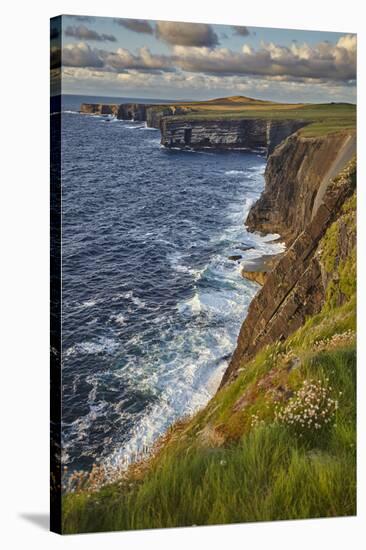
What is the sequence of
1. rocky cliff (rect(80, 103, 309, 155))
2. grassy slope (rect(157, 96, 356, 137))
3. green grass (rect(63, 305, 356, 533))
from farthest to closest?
grassy slope (rect(157, 96, 356, 137)), rocky cliff (rect(80, 103, 309, 155)), green grass (rect(63, 305, 356, 533))

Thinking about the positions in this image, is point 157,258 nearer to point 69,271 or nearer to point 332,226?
point 69,271

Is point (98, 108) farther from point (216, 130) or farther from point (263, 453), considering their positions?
point (263, 453)

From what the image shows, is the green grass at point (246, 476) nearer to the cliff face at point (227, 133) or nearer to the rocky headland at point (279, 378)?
the rocky headland at point (279, 378)

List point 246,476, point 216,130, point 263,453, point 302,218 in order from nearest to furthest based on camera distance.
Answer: point 246,476
point 263,453
point 302,218
point 216,130

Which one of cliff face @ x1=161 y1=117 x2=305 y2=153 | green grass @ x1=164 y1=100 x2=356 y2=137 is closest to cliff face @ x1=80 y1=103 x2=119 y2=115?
cliff face @ x1=161 y1=117 x2=305 y2=153

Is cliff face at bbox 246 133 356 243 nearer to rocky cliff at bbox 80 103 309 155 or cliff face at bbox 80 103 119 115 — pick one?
rocky cliff at bbox 80 103 309 155

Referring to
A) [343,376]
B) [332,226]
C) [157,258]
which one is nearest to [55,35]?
[157,258]

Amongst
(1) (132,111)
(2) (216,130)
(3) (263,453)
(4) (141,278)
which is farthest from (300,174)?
(3) (263,453)

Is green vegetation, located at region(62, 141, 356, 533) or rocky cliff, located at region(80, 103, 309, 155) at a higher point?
rocky cliff, located at region(80, 103, 309, 155)
